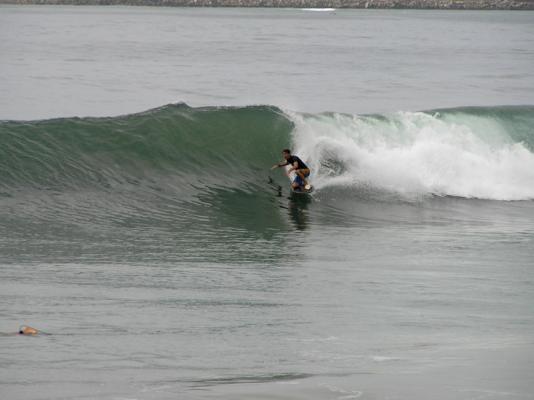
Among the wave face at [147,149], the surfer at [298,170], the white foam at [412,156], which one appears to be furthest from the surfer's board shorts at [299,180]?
the wave face at [147,149]

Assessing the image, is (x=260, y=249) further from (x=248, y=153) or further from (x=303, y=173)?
(x=248, y=153)

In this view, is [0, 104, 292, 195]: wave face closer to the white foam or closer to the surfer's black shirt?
the white foam

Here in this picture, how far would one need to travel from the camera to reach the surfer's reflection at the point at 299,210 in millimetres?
17406

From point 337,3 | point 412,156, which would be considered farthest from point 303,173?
point 337,3

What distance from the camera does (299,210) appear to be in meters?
18.8

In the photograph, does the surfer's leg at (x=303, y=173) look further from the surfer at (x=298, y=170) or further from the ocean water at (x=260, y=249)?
the ocean water at (x=260, y=249)

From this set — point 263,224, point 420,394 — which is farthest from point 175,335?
point 263,224

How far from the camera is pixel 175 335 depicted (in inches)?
392

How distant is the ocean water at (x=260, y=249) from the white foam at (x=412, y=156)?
2.3 inches

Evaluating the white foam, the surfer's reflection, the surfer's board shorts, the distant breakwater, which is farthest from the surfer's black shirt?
the distant breakwater

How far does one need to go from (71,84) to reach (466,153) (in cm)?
2294

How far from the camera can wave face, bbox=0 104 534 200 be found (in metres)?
19.9

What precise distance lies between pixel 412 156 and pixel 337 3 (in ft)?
456

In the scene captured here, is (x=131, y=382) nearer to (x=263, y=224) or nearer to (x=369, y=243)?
(x=369, y=243)
